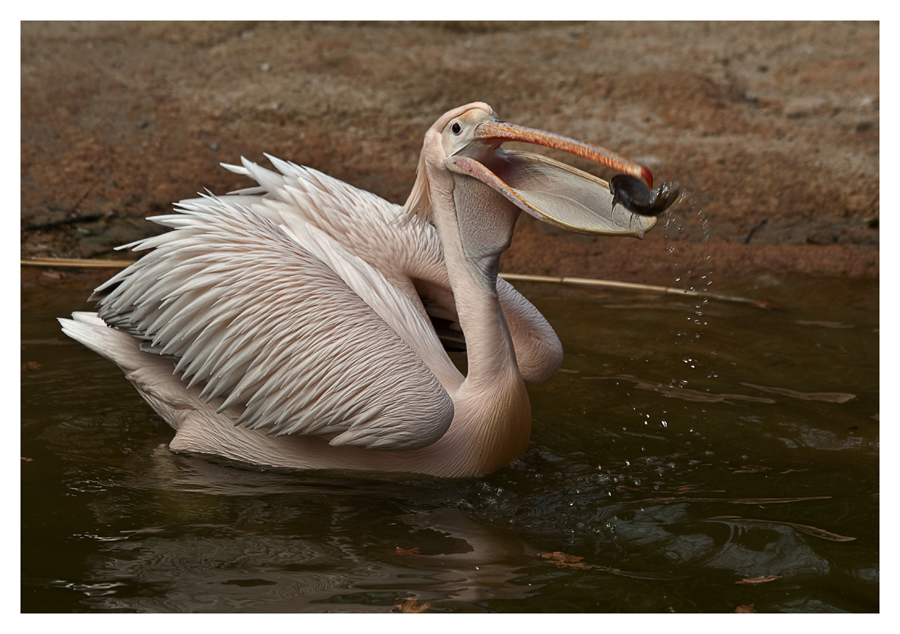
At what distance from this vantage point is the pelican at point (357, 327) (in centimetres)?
355

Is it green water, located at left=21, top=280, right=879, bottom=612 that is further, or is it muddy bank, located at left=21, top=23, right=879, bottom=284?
muddy bank, located at left=21, top=23, right=879, bottom=284

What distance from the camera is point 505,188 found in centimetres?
342

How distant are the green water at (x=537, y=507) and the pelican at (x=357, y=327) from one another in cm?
19

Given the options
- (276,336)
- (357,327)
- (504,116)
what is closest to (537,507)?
(357,327)

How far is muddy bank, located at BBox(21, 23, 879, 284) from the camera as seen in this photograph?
22.5ft

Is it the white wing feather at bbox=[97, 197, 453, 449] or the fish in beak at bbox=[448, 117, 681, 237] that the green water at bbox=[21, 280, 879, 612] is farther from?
the fish in beak at bbox=[448, 117, 681, 237]

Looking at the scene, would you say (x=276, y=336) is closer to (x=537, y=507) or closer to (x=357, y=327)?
(x=357, y=327)

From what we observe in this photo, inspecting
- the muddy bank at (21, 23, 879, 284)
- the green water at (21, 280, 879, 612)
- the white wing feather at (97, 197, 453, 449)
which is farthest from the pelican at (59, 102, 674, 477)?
the muddy bank at (21, 23, 879, 284)

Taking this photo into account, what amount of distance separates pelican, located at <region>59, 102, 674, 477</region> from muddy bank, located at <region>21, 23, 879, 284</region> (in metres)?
2.54

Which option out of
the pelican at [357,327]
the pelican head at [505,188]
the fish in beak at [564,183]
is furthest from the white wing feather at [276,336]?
the fish in beak at [564,183]

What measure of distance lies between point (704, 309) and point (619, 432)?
1822 mm

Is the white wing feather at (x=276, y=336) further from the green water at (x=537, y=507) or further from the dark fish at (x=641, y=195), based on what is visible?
the dark fish at (x=641, y=195)

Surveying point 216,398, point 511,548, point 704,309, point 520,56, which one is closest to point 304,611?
point 511,548

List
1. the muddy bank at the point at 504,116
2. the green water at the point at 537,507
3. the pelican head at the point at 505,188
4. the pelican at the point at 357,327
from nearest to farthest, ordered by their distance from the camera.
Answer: the green water at the point at 537,507 < the pelican head at the point at 505,188 < the pelican at the point at 357,327 < the muddy bank at the point at 504,116
